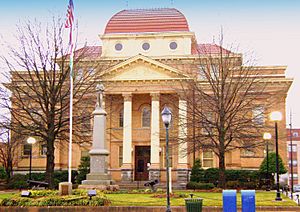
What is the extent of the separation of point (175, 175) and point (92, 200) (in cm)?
3078

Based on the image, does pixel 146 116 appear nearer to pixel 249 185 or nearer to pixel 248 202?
pixel 249 185

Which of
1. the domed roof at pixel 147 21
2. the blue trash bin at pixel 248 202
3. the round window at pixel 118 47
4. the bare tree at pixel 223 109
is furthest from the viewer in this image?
the round window at pixel 118 47

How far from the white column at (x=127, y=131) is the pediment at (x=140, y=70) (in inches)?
85.6

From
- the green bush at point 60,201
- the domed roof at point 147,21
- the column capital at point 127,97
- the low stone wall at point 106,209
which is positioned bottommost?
the low stone wall at point 106,209

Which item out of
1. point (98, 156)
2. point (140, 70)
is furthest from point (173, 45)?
point (98, 156)

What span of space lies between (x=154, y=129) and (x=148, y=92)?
3930 mm

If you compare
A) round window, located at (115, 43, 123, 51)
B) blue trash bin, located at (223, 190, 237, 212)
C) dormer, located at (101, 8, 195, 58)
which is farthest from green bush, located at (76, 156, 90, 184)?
blue trash bin, located at (223, 190, 237, 212)

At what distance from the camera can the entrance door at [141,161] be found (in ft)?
177

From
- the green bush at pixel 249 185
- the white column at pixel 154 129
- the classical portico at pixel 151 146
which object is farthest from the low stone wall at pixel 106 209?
the white column at pixel 154 129

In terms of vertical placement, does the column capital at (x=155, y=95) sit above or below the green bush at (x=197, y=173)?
above

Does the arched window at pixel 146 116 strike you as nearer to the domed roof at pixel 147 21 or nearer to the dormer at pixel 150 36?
the dormer at pixel 150 36

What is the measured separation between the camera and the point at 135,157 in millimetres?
54969

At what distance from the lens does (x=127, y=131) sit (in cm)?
5188

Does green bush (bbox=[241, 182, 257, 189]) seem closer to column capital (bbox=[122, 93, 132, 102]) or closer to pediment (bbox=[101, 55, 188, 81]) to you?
pediment (bbox=[101, 55, 188, 81])
